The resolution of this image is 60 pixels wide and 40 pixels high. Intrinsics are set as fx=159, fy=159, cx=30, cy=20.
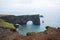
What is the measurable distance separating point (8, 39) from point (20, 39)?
373mm

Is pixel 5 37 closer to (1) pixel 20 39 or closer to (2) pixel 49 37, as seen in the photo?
(1) pixel 20 39

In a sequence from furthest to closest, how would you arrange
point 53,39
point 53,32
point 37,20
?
1. point 37,20
2. point 53,32
3. point 53,39

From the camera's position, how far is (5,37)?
4918 millimetres

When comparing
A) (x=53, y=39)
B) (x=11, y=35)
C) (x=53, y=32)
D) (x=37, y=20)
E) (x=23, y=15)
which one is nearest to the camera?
(x=53, y=39)

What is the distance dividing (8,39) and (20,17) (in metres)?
28.8

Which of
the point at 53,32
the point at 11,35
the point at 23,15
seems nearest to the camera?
the point at 11,35

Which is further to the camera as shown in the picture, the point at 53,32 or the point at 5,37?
the point at 53,32

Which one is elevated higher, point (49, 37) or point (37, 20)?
point (49, 37)

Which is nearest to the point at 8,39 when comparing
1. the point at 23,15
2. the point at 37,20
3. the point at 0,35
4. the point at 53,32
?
the point at 0,35

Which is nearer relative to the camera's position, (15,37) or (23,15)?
(15,37)

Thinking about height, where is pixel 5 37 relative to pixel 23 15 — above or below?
above

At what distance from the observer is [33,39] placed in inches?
192

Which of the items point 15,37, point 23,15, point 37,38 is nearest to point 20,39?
point 15,37

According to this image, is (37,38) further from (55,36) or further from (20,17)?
(20,17)
